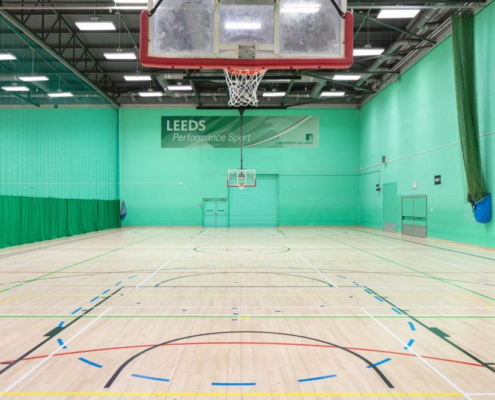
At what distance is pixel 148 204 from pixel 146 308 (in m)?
20.5

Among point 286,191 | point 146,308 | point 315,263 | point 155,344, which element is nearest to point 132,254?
point 315,263

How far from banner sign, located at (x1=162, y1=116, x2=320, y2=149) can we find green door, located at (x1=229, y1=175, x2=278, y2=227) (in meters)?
2.46

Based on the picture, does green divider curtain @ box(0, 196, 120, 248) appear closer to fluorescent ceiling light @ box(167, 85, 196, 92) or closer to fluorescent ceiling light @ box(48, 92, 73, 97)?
fluorescent ceiling light @ box(48, 92, 73, 97)

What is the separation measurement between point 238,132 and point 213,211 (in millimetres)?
5312

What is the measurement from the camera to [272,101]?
25766 mm

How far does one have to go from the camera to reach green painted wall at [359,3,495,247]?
41.5 ft

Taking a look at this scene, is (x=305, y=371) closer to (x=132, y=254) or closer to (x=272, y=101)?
(x=132, y=254)

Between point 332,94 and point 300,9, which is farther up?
point 332,94

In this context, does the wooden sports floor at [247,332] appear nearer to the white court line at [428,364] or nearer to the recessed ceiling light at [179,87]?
the white court line at [428,364]

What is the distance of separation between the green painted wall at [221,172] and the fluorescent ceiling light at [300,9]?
1848 cm

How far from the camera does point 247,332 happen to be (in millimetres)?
4555

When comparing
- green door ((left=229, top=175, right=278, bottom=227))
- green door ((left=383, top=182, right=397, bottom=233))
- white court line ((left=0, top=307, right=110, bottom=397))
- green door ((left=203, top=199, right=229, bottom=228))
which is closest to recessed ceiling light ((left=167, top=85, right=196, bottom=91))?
green door ((left=229, top=175, right=278, bottom=227))

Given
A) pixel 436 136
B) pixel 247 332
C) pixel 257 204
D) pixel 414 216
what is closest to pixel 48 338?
pixel 247 332

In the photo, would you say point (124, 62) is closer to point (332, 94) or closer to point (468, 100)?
→ point (332, 94)
